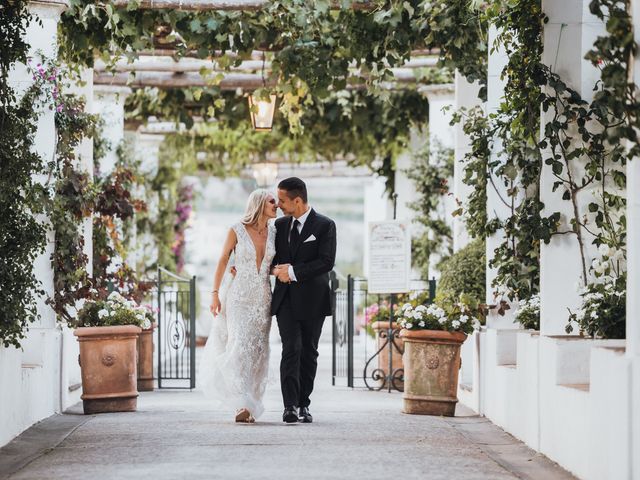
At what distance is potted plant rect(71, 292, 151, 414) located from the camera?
11789 mm

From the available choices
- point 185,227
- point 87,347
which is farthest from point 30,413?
point 185,227

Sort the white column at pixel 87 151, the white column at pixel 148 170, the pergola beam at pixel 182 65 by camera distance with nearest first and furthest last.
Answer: the white column at pixel 87 151
the pergola beam at pixel 182 65
the white column at pixel 148 170

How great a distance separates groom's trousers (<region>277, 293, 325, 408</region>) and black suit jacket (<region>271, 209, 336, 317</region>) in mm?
57

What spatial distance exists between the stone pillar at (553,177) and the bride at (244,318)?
2333 millimetres

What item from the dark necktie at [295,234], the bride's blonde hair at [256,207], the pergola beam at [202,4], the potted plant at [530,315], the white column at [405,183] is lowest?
the potted plant at [530,315]

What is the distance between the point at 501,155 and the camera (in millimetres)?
11898

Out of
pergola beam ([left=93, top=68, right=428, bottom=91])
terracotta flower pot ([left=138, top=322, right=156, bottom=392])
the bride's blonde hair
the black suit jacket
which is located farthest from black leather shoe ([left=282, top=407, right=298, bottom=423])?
pergola beam ([left=93, top=68, right=428, bottom=91])

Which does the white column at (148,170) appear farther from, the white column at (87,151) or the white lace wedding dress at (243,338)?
the white lace wedding dress at (243,338)

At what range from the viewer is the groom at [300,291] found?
1039 centimetres

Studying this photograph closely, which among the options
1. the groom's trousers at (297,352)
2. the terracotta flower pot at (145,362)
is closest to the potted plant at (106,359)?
the groom's trousers at (297,352)

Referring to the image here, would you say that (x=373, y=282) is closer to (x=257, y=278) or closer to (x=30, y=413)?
(x=257, y=278)

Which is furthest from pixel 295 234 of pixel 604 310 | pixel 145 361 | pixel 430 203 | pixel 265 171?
pixel 265 171

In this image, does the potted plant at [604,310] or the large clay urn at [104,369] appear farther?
the large clay urn at [104,369]

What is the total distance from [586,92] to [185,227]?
1529cm
